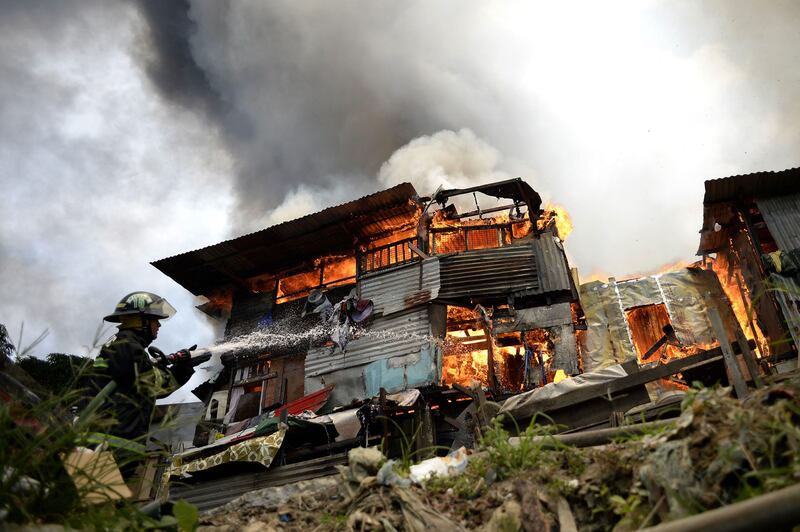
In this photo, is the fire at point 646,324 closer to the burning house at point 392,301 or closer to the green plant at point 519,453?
the burning house at point 392,301

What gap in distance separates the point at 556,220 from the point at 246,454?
14375 millimetres

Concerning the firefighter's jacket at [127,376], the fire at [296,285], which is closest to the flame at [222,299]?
the fire at [296,285]

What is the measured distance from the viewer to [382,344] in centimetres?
1766

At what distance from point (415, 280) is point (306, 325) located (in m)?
5.13

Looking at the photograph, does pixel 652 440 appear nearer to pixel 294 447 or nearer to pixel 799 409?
pixel 799 409

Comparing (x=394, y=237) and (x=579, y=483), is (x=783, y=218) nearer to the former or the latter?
(x=394, y=237)

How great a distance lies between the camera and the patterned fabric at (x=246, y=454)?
12383 mm

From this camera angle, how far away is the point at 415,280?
60.4 feet

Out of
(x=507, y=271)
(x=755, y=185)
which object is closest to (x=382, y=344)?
(x=507, y=271)

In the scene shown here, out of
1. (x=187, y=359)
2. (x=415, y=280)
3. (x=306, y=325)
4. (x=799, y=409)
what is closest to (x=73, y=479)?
(x=187, y=359)

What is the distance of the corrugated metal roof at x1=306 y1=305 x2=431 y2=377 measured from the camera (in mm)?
17159

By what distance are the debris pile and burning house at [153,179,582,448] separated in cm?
1054

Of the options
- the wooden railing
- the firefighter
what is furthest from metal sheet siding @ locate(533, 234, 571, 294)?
the firefighter

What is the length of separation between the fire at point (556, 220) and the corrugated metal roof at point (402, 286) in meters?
4.57
